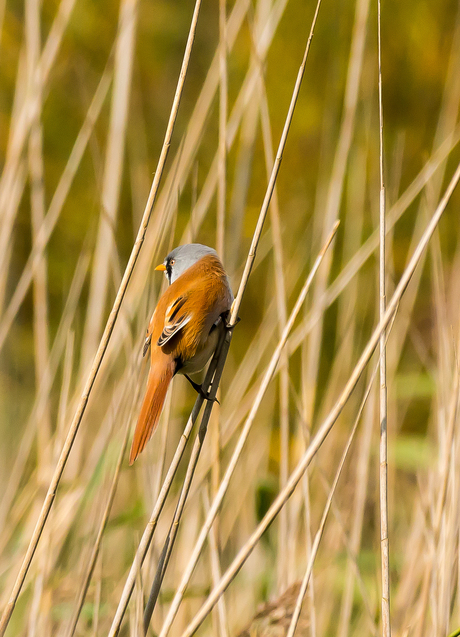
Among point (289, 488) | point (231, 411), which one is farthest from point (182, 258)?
point (289, 488)

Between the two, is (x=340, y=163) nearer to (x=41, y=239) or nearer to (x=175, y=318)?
(x=175, y=318)

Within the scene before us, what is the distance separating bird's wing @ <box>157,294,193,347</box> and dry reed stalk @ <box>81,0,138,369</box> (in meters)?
0.29

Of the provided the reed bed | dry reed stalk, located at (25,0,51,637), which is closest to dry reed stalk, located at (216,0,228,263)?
the reed bed

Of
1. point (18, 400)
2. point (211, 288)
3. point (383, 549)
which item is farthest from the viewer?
point (18, 400)

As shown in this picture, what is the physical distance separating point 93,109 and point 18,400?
152cm

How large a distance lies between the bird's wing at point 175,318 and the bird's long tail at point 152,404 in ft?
0.17

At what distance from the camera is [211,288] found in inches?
54.7

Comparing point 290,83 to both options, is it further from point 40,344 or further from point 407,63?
point 40,344

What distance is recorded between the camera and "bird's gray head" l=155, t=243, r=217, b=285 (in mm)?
1514

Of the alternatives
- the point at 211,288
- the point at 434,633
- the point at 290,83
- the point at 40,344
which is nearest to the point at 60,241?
the point at 290,83

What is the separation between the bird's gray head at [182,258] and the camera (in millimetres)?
1514

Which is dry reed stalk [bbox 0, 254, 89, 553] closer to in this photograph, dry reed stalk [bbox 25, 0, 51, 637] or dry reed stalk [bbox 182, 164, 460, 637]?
dry reed stalk [bbox 25, 0, 51, 637]

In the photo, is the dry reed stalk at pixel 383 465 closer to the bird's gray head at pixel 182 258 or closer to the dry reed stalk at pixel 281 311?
the dry reed stalk at pixel 281 311

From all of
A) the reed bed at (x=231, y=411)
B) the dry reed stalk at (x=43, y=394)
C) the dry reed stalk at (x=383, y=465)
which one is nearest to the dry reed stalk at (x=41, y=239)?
the reed bed at (x=231, y=411)
